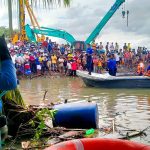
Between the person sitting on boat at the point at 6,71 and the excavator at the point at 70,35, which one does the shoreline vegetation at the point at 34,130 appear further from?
the excavator at the point at 70,35

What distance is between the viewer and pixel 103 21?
3206 cm

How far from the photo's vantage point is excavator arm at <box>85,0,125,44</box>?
3128 centimetres

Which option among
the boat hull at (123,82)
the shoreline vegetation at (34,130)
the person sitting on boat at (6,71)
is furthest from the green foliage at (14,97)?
the boat hull at (123,82)

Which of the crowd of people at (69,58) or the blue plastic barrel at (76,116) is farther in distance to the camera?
the crowd of people at (69,58)

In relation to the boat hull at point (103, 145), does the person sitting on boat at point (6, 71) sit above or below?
above

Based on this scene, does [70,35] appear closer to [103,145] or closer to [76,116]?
[76,116]

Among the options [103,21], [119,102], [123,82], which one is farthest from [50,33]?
[119,102]

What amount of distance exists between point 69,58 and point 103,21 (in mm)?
6209

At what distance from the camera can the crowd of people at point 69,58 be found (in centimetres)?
2550

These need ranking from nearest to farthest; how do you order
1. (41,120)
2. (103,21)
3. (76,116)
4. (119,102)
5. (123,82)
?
1. (41,120)
2. (76,116)
3. (119,102)
4. (123,82)
5. (103,21)

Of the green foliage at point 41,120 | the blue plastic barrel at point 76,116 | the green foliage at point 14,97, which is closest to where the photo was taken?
the green foliage at point 41,120

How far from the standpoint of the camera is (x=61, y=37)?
32.9 meters

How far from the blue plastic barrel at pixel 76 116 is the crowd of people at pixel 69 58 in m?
14.7

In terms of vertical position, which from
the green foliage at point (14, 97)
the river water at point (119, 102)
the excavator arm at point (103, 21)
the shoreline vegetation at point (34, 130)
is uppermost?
the excavator arm at point (103, 21)
